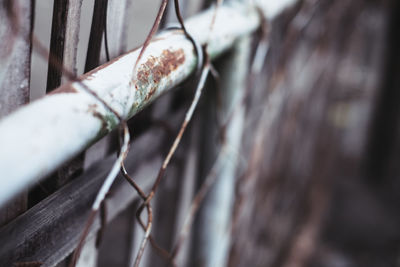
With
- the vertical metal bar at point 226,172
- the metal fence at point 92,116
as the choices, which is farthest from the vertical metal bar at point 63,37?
the vertical metal bar at point 226,172

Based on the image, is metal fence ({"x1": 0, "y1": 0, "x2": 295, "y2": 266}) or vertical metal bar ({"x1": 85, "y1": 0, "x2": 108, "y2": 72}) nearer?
metal fence ({"x1": 0, "y1": 0, "x2": 295, "y2": 266})

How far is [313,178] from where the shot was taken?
2.71 meters

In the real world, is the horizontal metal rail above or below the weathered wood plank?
above

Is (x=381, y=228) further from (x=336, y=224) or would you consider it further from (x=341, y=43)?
(x=341, y=43)

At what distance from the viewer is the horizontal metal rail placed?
276 mm

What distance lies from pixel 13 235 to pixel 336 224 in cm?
268

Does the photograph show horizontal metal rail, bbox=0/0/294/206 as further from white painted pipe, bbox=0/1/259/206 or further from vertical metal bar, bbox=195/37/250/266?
vertical metal bar, bbox=195/37/250/266

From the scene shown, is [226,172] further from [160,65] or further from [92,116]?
[92,116]

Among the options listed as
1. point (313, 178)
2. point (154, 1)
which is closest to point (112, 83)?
point (154, 1)

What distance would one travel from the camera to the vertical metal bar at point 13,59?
0.37 metres

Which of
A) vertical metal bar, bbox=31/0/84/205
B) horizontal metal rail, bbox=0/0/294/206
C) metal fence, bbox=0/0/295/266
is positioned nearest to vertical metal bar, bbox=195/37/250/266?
metal fence, bbox=0/0/295/266

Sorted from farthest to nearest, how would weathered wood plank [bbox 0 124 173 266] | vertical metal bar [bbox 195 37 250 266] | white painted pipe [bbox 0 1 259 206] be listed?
vertical metal bar [bbox 195 37 250 266], weathered wood plank [bbox 0 124 173 266], white painted pipe [bbox 0 1 259 206]

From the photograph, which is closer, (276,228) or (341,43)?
(276,228)

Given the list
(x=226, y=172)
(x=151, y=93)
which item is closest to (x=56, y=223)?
(x=151, y=93)
